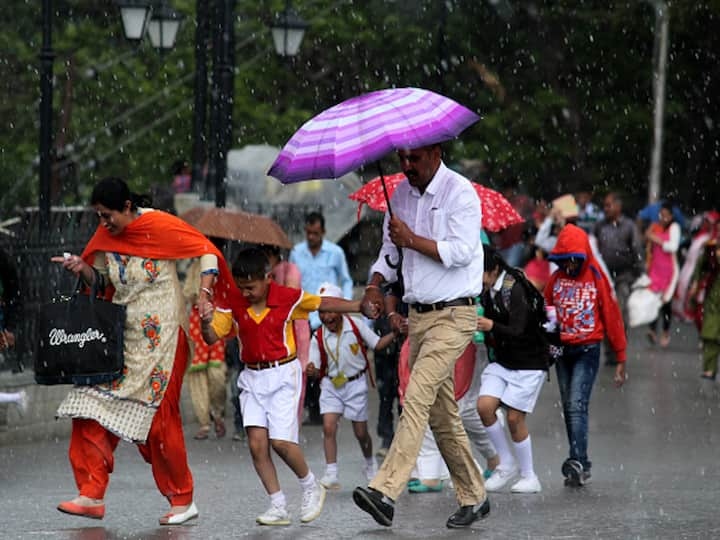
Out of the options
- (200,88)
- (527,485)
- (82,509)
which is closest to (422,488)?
(527,485)

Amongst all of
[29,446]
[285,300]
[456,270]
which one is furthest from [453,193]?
[29,446]

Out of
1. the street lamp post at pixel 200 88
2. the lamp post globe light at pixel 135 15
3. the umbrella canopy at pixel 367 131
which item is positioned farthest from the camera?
the street lamp post at pixel 200 88

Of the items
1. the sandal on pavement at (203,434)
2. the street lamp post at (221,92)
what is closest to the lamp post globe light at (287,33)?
the street lamp post at (221,92)

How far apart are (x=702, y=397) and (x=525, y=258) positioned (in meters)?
6.79

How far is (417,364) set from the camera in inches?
343

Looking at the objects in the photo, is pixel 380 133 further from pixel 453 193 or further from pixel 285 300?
pixel 285 300

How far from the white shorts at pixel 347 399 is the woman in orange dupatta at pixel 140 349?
2.17 m

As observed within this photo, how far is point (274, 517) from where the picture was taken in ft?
29.8

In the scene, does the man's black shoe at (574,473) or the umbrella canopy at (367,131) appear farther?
the man's black shoe at (574,473)

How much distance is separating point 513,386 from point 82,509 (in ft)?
9.84

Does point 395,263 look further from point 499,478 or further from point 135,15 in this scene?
point 135,15

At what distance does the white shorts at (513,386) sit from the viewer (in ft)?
34.5

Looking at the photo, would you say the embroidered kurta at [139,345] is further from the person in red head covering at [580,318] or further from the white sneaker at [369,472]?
the person in red head covering at [580,318]

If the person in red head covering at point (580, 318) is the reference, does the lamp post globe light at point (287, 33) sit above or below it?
above
